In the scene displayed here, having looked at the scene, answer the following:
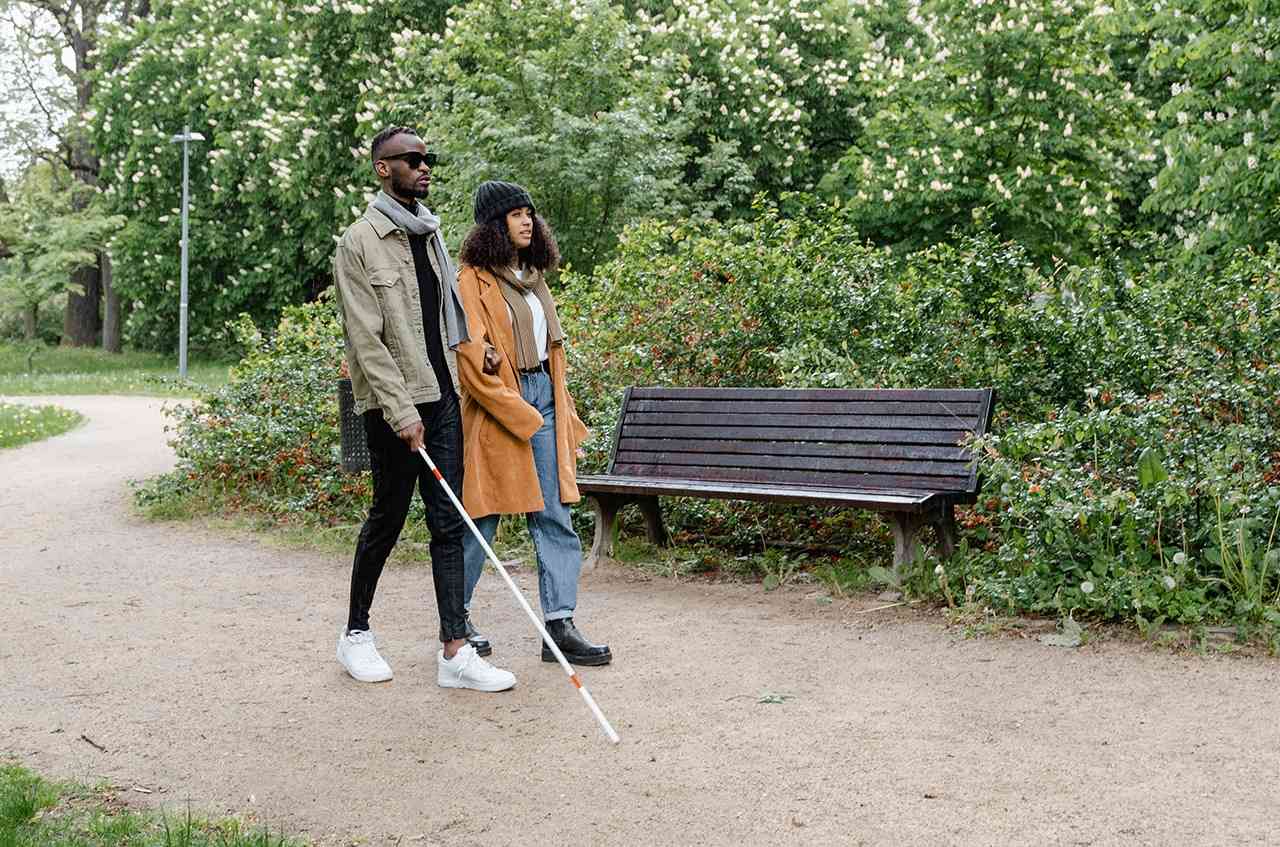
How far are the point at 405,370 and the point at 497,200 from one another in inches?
31.2

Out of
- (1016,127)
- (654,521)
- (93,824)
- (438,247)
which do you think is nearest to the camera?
(93,824)

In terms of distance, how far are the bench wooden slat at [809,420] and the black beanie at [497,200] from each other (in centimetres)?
228

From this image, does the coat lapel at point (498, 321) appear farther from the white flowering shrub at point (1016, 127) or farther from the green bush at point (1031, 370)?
the white flowering shrub at point (1016, 127)

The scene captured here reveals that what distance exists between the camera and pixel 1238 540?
527 cm

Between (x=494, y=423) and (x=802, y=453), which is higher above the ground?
(x=494, y=423)

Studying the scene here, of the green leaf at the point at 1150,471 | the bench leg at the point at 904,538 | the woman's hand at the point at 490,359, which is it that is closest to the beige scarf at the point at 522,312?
the woman's hand at the point at 490,359

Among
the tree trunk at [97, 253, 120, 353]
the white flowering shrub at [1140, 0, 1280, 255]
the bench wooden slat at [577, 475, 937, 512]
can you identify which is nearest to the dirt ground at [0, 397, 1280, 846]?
the bench wooden slat at [577, 475, 937, 512]

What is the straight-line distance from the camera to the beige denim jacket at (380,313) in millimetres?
4617

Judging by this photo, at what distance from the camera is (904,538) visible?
20.0 feet

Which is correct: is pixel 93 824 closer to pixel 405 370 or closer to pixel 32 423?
pixel 405 370

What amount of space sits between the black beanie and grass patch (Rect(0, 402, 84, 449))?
10.9 metres

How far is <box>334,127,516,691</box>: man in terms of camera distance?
15.3 ft

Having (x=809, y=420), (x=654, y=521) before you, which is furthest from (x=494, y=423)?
(x=654, y=521)

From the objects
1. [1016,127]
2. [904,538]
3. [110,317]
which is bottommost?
[110,317]
